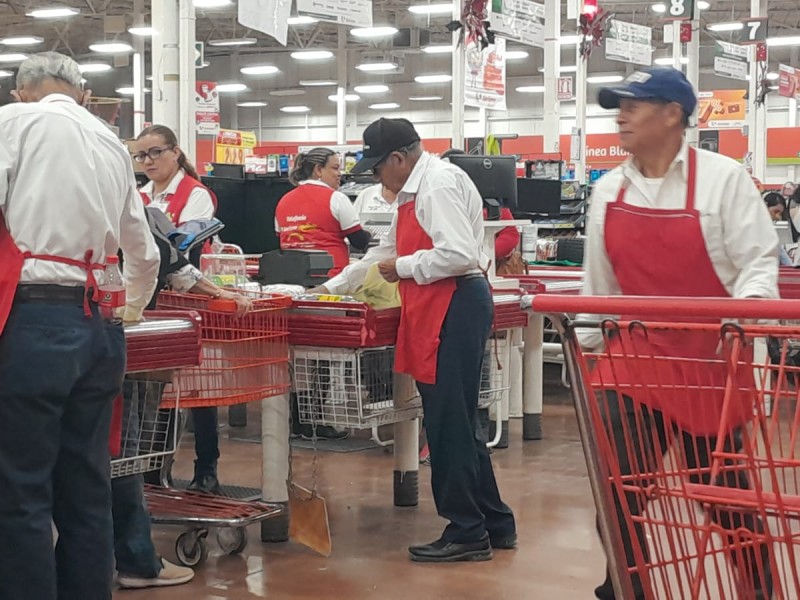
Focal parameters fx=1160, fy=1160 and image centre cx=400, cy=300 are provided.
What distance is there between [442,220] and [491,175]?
241 cm

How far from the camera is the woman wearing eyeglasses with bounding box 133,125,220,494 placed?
5.52 m

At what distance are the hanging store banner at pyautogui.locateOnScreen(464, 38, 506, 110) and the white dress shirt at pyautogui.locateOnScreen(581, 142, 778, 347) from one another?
30.2 feet

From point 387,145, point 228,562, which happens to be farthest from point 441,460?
point 387,145

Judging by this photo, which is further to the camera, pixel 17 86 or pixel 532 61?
pixel 532 61

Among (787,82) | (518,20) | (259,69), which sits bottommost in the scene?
(518,20)

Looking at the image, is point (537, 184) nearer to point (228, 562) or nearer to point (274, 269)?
point (274, 269)

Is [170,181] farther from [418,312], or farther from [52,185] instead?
[52,185]

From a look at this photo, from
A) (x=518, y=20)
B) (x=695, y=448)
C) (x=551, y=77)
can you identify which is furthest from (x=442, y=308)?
(x=551, y=77)

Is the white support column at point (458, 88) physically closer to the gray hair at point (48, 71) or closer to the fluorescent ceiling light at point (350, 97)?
the gray hair at point (48, 71)

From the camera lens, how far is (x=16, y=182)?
3012mm

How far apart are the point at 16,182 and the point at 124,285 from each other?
447 mm

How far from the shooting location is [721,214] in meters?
2.99

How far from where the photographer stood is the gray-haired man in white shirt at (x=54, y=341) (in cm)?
299

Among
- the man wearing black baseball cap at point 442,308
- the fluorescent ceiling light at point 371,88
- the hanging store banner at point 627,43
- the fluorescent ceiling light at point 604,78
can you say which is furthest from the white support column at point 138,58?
the man wearing black baseball cap at point 442,308
